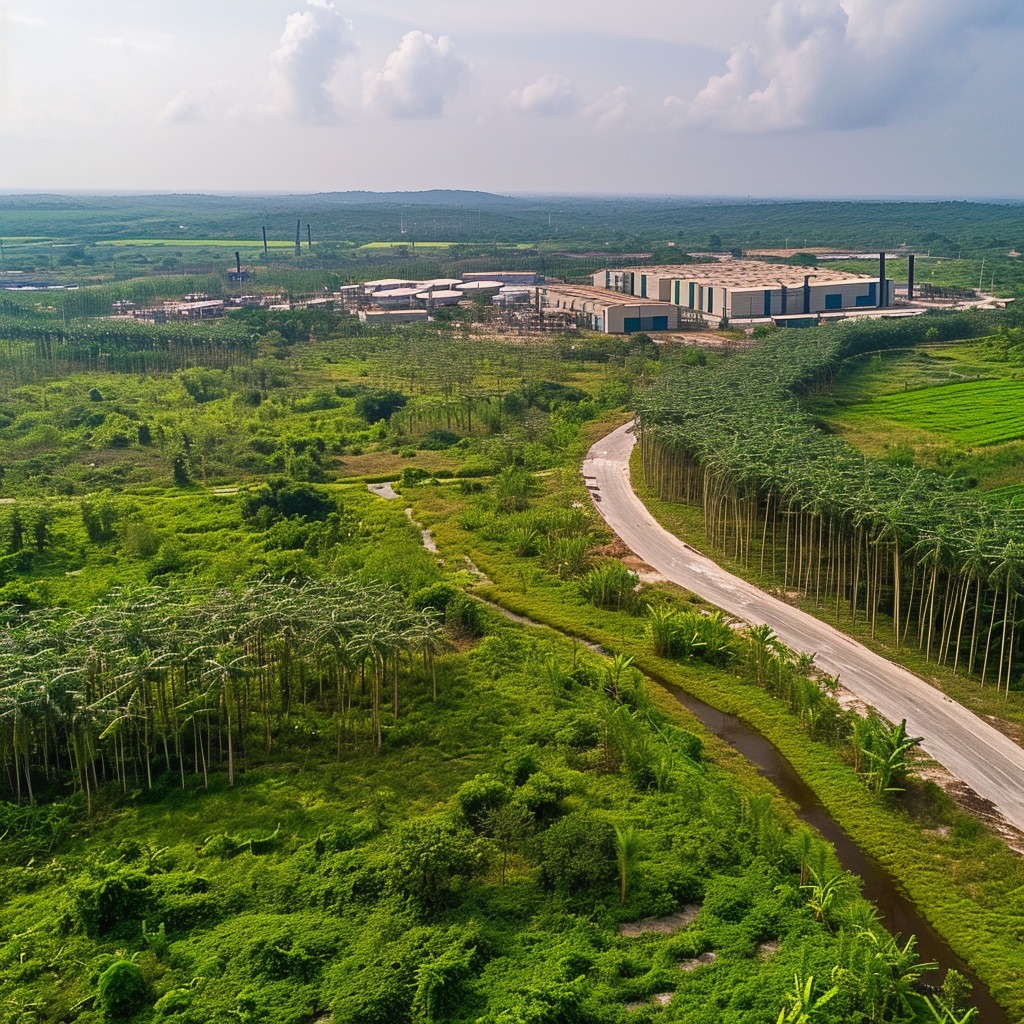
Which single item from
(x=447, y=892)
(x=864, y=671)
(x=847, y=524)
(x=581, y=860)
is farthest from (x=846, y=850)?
(x=847, y=524)

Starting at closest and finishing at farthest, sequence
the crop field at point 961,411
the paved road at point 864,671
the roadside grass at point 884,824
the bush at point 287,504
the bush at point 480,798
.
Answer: the roadside grass at point 884,824 → the bush at point 480,798 → the paved road at point 864,671 → the bush at point 287,504 → the crop field at point 961,411

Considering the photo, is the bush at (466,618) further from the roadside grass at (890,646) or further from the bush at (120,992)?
the bush at (120,992)

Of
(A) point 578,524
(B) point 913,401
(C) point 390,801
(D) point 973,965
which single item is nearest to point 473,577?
(A) point 578,524

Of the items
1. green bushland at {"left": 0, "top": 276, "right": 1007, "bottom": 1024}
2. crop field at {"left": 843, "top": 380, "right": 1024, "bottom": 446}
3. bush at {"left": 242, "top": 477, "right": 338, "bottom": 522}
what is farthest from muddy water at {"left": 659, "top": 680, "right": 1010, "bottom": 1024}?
crop field at {"left": 843, "top": 380, "right": 1024, "bottom": 446}

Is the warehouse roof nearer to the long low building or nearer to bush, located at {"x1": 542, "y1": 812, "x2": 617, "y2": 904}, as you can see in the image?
the long low building

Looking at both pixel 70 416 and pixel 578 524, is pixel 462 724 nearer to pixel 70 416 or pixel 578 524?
pixel 578 524

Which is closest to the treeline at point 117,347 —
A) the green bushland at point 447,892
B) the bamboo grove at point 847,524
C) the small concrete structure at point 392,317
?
the small concrete structure at point 392,317
